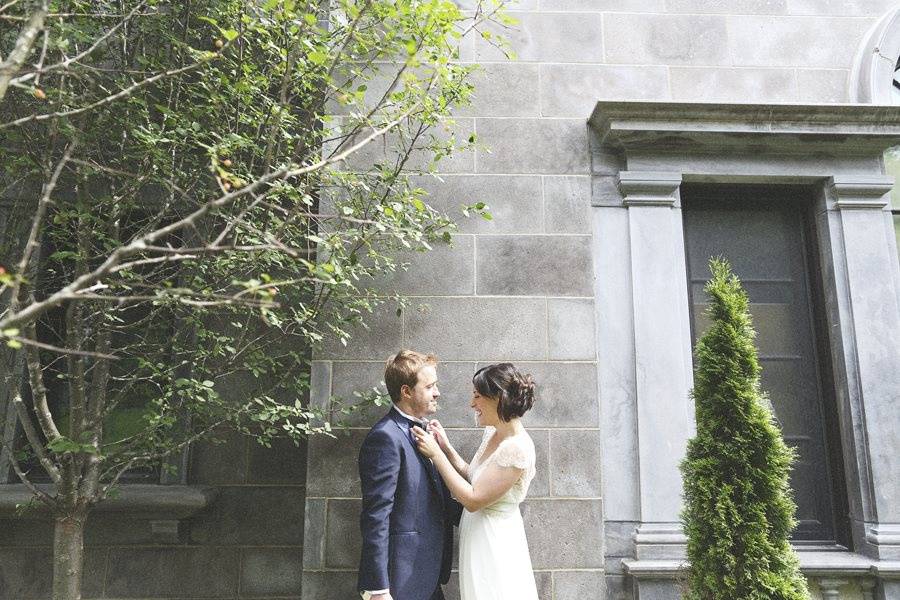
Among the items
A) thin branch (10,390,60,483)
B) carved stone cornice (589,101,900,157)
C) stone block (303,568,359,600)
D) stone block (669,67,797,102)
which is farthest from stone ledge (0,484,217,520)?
stone block (669,67,797,102)

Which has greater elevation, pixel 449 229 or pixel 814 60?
pixel 814 60

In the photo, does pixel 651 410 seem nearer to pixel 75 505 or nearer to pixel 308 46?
pixel 308 46

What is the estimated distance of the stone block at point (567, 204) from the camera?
4625 mm

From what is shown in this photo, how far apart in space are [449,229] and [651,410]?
1.86 metres

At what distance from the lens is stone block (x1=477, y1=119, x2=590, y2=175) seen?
4715mm

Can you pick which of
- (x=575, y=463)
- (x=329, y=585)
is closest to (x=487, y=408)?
(x=575, y=463)

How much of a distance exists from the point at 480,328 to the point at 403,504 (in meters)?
1.45

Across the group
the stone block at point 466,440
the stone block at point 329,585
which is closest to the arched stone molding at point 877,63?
the stone block at point 466,440

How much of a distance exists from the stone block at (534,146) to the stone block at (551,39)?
546 mm

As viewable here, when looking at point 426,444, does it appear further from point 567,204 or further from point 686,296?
point 686,296

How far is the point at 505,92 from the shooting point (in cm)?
484

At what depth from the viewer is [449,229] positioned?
424 centimetres

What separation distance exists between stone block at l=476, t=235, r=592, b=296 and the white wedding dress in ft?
4.12

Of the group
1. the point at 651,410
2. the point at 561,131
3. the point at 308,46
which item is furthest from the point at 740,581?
the point at 308,46
